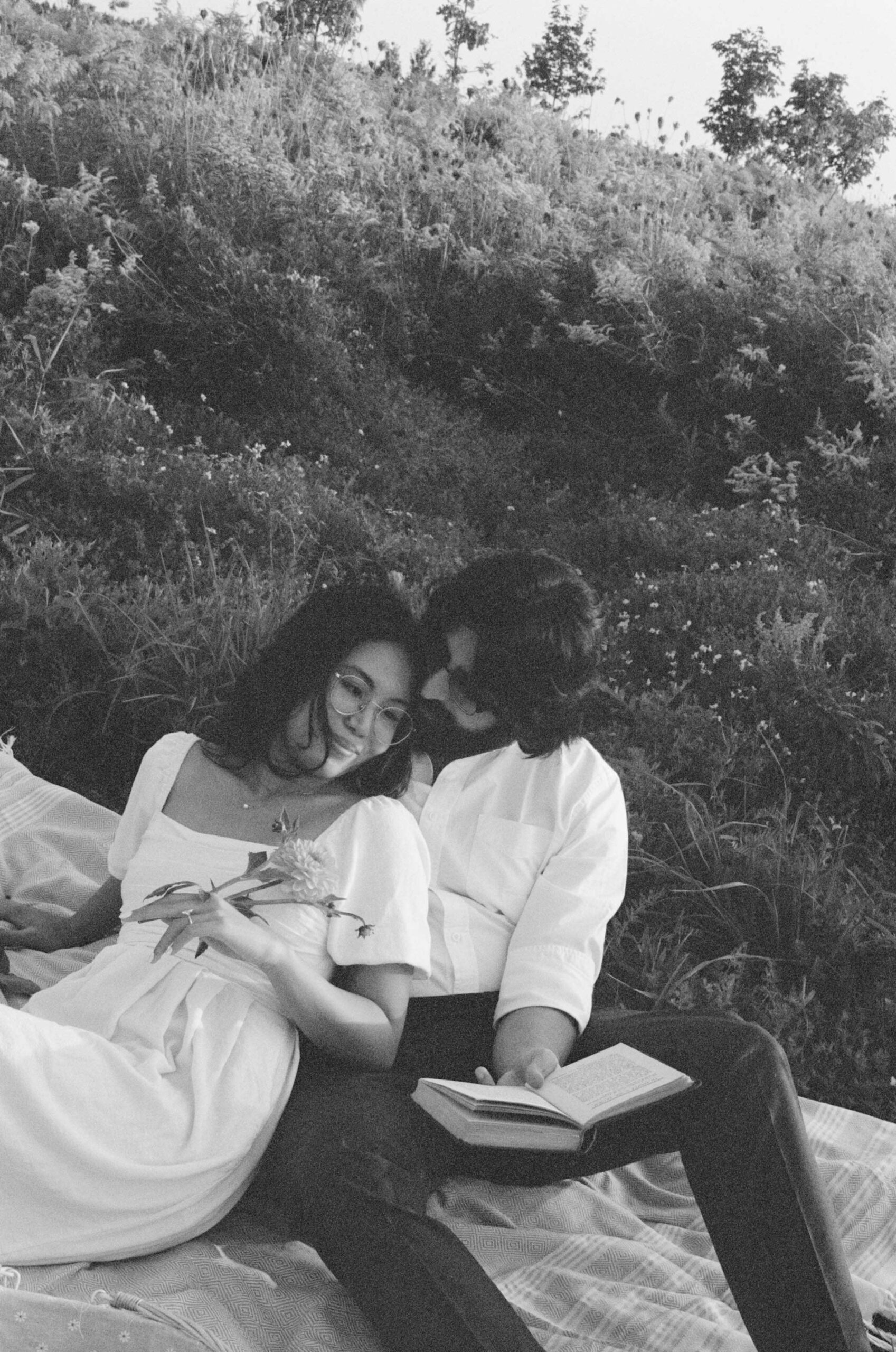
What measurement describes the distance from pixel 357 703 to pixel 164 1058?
2.85ft

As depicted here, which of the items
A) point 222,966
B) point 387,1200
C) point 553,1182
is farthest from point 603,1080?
point 222,966

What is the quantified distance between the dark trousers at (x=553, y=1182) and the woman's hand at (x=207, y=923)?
35 cm

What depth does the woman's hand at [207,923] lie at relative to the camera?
7.84ft

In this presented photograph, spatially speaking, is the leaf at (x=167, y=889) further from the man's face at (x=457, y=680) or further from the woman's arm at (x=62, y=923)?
the man's face at (x=457, y=680)

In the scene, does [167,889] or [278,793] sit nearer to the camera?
[167,889]

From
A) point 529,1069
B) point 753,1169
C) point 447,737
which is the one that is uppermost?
point 447,737

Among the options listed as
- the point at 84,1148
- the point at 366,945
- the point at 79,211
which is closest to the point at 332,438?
the point at 79,211

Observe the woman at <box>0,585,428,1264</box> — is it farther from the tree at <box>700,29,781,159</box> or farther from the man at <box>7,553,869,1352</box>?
the tree at <box>700,29,781,159</box>

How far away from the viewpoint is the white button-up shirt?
2914mm

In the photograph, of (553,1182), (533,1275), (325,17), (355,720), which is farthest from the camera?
(325,17)

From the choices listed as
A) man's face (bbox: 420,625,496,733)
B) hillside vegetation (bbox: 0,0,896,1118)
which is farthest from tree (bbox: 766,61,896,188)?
man's face (bbox: 420,625,496,733)

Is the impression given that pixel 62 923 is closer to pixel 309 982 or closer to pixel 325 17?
pixel 309 982

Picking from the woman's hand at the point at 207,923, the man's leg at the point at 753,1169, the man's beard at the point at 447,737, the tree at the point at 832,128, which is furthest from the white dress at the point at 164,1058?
the tree at the point at 832,128

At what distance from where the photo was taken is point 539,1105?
2258 millimetres
